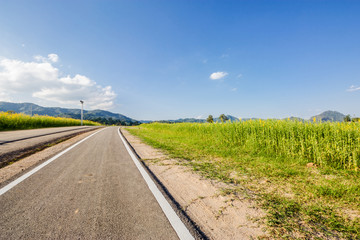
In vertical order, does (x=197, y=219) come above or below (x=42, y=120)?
below

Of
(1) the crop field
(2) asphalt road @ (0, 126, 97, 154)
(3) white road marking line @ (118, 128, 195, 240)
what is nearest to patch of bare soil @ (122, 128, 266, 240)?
(3) white road marking line @ (118, 128, 195, 240)

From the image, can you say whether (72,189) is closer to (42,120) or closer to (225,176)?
(225,176)

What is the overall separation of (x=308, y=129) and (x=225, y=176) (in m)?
4.00

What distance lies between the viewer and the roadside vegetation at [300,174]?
2252mm

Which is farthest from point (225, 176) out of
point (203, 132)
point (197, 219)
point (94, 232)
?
point (203, 132)

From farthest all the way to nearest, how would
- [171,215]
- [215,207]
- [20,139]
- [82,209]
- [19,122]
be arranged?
[19,122]
[20,139]
[215,207]
[82,209]
[171,215]

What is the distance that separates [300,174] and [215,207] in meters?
3.10

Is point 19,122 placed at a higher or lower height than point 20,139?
higher

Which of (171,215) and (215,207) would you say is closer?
(171,215)

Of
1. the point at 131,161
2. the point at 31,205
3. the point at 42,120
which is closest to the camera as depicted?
the point at 31,205

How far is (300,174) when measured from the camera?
4.30 metres

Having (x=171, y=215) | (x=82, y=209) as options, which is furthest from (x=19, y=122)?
(x=171, y=215)

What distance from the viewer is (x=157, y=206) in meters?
2.57

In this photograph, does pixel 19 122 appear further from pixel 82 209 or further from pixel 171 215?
pixel 171 215
